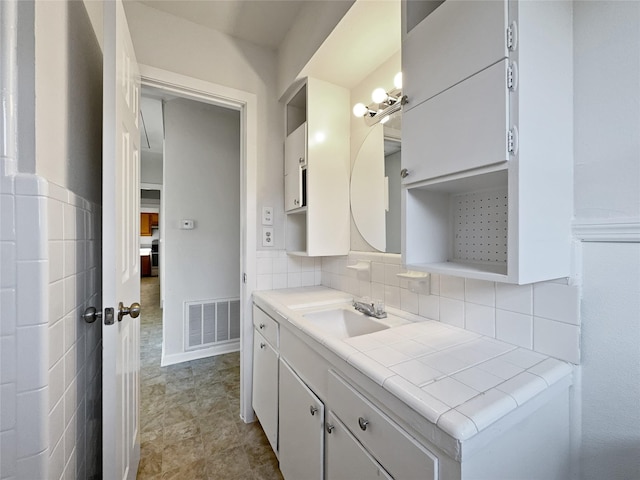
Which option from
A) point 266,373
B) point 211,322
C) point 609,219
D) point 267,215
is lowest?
point 211,322

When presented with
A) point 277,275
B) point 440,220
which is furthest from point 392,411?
point 277,275

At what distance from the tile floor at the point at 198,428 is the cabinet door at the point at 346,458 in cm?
77

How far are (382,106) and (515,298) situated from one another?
3.60 feet

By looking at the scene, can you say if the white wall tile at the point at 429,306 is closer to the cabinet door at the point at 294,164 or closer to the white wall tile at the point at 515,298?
the white wall tile at the point at 515,298

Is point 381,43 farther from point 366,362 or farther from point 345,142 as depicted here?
point 366,362

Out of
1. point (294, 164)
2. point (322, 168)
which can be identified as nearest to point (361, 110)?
point (322, 168)

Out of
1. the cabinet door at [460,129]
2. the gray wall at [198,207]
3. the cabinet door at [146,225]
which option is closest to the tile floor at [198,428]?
the gray wall at [198,207]

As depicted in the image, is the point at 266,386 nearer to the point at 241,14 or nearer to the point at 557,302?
the point at 557,302

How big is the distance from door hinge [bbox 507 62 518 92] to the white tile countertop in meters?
0.74

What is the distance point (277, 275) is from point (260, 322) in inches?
14.9

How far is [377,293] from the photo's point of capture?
5.08 feet

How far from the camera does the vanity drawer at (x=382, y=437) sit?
2.06ft

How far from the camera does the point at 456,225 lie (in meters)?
1.16

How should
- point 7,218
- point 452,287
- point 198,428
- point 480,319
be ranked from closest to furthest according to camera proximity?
point 7,218 → point 480,319 → point 452,287 → point 198,428
